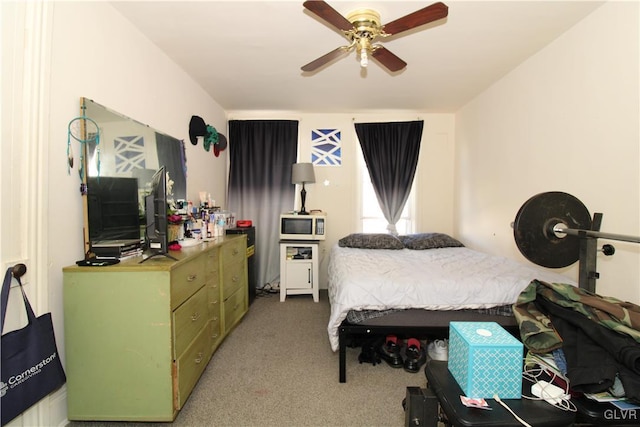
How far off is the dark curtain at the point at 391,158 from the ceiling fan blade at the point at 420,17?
2285 mm

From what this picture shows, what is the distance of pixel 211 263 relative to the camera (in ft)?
7.01

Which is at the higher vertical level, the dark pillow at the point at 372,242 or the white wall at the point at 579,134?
the white wall at the point at 579,134

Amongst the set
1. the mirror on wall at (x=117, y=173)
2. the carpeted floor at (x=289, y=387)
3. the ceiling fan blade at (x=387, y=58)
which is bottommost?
the carpeted floor at (x=289, y=387)

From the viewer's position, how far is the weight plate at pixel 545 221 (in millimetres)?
1384

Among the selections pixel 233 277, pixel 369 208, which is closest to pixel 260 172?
pixel 369 208

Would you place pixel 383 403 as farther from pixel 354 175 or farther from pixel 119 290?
pixel 354 175

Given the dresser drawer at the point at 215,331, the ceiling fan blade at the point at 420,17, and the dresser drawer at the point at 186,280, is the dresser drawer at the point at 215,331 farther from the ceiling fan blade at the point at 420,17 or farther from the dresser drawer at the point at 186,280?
the ceiling fan blade at the point at 420,17

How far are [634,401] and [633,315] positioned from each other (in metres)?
A: 0.28

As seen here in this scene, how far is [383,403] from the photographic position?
1.71m

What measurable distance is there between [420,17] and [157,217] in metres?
1.92

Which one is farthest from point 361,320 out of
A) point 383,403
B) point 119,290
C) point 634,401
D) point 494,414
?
point 119,290

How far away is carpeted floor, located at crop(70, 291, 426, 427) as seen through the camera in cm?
160

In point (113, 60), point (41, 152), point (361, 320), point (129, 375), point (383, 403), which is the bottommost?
point (383, 403)

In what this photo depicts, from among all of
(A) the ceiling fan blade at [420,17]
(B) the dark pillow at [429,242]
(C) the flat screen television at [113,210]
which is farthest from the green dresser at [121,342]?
(B) the dark pillow at [429,242]
